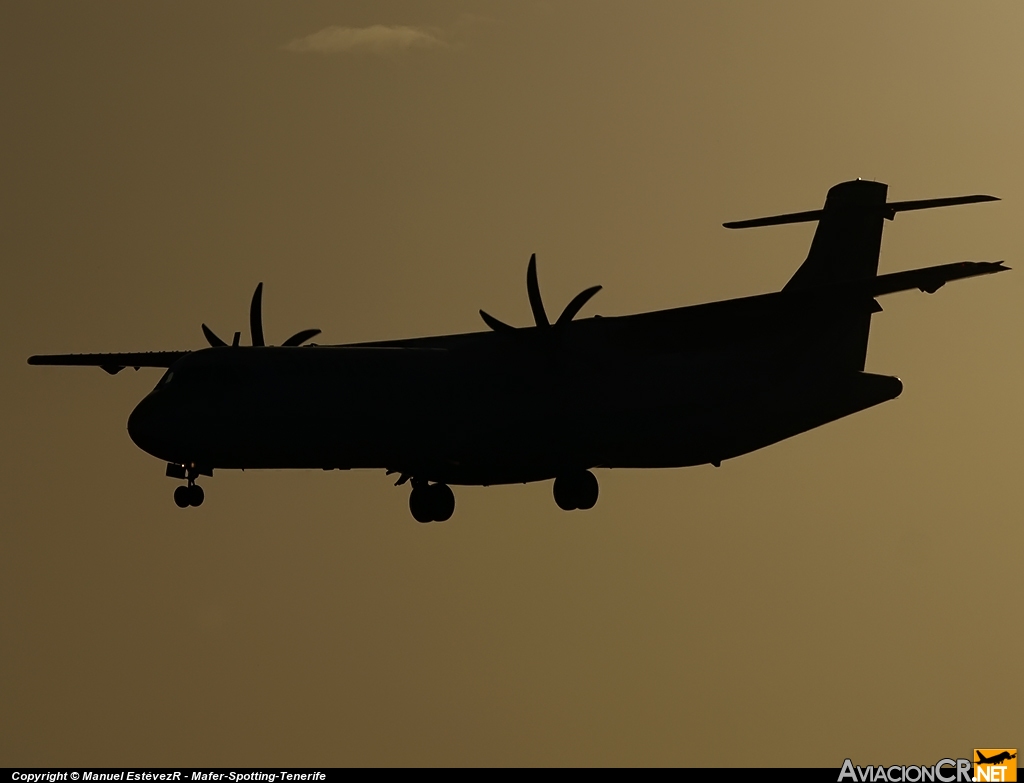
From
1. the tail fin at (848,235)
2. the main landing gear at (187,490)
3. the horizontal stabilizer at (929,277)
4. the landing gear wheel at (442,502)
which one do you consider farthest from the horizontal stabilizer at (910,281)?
the main landing gear at (187,490)

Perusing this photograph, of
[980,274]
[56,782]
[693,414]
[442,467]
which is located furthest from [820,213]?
[56,782]

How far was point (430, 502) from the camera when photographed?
117 ft

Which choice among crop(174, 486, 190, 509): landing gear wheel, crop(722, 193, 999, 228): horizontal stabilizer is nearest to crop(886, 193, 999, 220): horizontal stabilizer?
crop(722, 193, 999, 228): horizontal stabilizer

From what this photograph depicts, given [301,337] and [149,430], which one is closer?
[149,430]

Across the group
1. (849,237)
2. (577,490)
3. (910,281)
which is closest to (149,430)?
(577,490)

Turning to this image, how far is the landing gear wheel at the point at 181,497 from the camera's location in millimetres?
33406

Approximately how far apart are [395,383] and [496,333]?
3662 mm

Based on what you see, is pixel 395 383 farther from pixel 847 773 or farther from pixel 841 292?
pixel 847 773

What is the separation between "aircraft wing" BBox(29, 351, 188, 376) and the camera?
42.4m

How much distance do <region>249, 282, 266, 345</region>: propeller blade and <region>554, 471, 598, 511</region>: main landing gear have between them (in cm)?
827

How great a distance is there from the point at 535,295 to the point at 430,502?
206 inches

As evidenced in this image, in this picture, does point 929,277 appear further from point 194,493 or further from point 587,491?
point 194,493

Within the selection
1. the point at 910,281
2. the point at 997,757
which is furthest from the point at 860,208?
the point at 997,757

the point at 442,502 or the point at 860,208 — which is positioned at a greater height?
the point at 860,208
